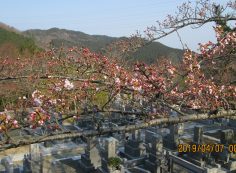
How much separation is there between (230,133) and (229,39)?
28.5 feet

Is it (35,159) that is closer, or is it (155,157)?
(35,159)

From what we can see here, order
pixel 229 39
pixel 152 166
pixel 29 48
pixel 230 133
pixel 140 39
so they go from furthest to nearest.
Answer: pixel 29 48 < pixel 230 133 < pixel 152 166 < pixel 140 39 < pixel 229 39

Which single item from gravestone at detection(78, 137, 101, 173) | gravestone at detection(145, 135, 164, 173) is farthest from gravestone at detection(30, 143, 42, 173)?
gravestone at detection(145, 135, 164, 173)

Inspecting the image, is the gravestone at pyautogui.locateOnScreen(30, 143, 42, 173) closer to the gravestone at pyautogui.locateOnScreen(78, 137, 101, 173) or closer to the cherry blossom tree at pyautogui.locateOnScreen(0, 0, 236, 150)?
the gravestone at pyautogui.locateOnScreen(78, 137, 101, 173)

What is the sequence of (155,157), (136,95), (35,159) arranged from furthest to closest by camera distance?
(155,157)
(35,159)
(136,95)

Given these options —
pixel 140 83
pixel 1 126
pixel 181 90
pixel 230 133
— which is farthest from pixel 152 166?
pixel 1 126

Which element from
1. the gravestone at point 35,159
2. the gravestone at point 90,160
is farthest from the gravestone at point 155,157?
the gravestone at point 35,159

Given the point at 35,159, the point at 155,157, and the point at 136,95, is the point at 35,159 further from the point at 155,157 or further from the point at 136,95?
the point at 136,95

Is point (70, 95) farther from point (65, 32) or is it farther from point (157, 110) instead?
point (65, 32)

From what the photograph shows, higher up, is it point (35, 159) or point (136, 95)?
point (136, 95)

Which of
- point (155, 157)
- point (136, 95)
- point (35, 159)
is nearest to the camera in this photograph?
point (136, 95)

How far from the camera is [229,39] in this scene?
27.7ft

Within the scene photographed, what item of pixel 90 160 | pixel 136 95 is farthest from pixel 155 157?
pixel 136 95

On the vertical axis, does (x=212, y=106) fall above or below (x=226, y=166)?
above
